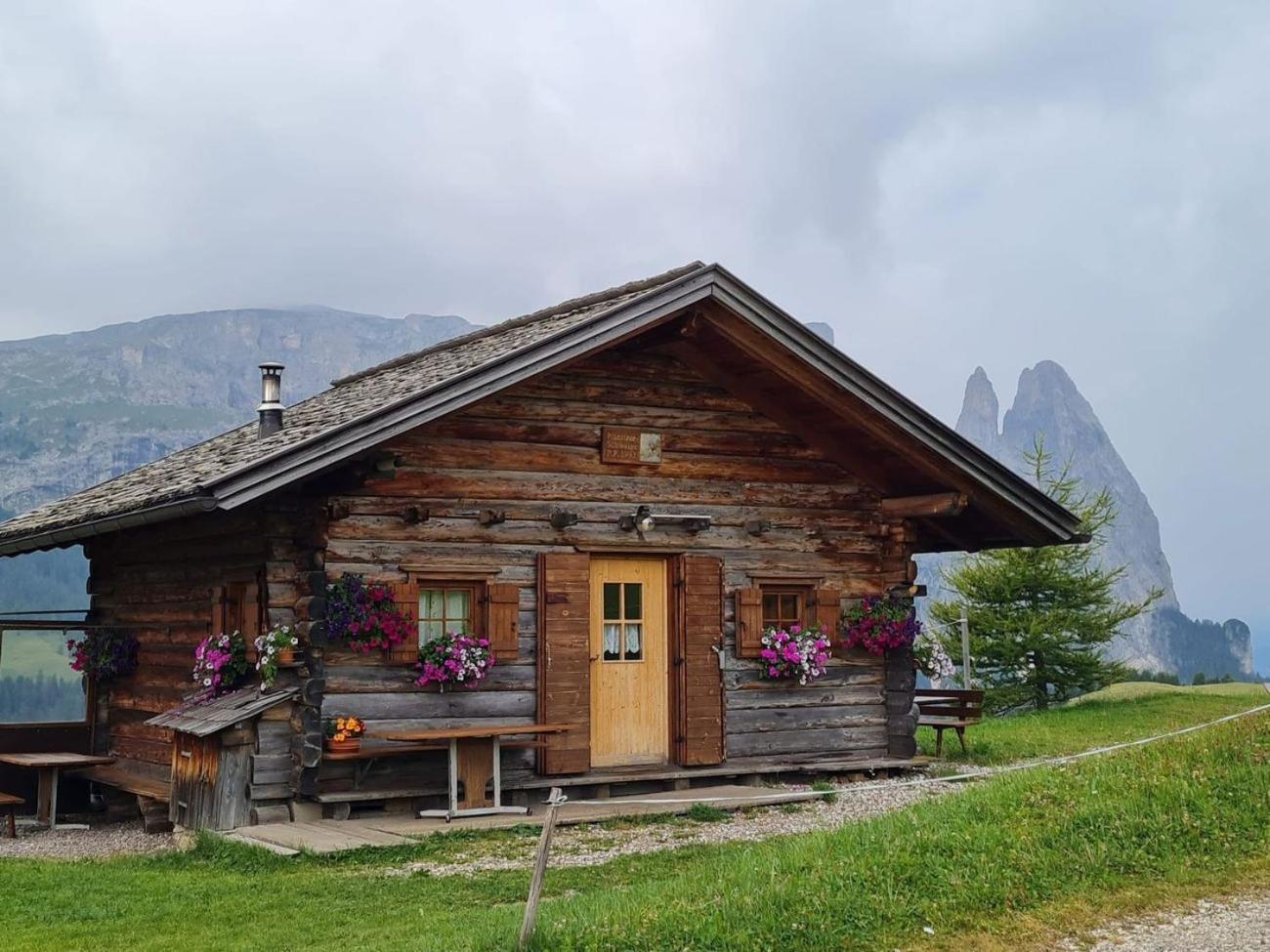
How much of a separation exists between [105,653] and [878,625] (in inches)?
335

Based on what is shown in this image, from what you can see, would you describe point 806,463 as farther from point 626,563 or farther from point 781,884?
point 781,884

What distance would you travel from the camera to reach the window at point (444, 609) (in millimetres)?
13258

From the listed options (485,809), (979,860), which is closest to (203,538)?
(485,809)

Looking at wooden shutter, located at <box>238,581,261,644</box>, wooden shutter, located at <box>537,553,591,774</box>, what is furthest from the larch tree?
wooden shutter, located at <box>238,581,261,644</box>

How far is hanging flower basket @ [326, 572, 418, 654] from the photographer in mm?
12398

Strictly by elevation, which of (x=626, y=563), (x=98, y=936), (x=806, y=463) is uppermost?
(x=806, y=463)

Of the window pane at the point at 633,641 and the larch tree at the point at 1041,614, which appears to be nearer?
the window pane at the point at 633,641

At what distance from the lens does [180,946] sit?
812 cm

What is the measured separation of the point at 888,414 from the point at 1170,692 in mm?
13884

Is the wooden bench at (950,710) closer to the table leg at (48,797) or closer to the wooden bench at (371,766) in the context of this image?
the wooden bench at (371,766)

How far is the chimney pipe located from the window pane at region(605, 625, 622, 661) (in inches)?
152

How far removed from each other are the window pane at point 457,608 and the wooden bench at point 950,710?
19.3 ft

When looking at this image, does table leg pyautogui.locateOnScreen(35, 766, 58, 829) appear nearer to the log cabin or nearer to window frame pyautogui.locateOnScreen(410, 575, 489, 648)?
the log cabin

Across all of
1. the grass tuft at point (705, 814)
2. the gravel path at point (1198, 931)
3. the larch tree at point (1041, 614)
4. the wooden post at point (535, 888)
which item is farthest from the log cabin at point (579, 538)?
the larch tree at point (1041, 614)
